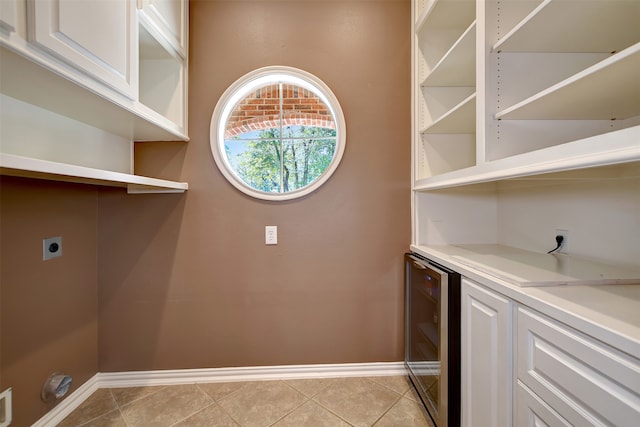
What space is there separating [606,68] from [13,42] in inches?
61.6

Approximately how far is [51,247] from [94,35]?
1076 mm

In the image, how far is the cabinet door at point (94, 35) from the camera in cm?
80

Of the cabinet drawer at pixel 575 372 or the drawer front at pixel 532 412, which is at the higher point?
the cabinet drawer at pixel 575 372

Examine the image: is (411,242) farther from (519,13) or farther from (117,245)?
(117,245)

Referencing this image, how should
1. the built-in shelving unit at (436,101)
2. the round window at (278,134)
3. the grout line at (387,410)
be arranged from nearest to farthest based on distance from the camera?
1. the grout line at (387,410)
2. the built-in shelving unit at (436,101)
3. the round window at (278,134)

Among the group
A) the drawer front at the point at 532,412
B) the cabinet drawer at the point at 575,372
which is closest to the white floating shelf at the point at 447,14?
the cabinet drawer at the point at 575,372

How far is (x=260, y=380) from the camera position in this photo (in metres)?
1.71

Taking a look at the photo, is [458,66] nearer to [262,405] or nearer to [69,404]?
[262,405]

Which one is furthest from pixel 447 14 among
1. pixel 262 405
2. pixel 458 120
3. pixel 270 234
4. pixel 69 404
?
pixel 69 404

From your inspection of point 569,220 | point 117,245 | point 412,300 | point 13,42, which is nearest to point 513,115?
point 569,220

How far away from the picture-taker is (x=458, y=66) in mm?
1430

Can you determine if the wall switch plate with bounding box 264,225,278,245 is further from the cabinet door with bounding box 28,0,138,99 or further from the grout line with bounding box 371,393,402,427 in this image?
the grout line with bounding box 371,393,402,427

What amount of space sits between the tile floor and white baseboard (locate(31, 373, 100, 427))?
3 centimetres

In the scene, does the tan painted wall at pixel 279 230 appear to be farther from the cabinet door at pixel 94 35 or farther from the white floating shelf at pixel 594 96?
the white floating shelf at pixel 594 96
